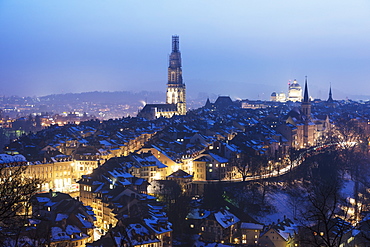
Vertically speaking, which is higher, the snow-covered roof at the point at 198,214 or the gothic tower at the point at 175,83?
the gothic tower at the point at 175,83

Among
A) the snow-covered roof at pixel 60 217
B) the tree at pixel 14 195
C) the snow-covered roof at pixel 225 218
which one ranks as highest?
the tree at pixel 14 195

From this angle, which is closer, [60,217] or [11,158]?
[60,217]

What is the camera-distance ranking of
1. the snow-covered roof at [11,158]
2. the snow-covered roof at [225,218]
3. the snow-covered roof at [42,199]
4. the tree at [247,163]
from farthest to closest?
the tree at [247,163] < the snow-covered roof at [11,158] < the snow-covered roof at [225,218] < the snow-covered roof at [42,199]

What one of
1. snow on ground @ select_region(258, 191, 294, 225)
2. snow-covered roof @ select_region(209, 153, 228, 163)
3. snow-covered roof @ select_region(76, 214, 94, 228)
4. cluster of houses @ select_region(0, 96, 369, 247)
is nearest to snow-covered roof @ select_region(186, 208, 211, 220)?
cluster of houses @ select_region(0, 96, 369, 247)

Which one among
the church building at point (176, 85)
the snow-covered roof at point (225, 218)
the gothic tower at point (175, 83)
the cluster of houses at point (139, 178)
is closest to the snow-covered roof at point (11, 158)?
the cluster of houses at point (139, 178)

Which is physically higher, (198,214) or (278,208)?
(198,214)

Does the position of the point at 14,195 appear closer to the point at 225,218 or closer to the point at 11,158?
the point at 225,218

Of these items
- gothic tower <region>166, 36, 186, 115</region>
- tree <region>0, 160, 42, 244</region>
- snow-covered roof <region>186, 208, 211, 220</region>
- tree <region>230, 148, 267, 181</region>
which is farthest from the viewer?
gothic tower <region>166, 36, 186, 115</region>

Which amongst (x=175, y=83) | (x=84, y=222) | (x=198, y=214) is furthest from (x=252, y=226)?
(x=175, y=83)

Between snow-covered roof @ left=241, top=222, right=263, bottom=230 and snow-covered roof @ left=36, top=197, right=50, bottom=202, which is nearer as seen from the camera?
snow-covered roof @ left=36, top=197, right=50, bottom=202

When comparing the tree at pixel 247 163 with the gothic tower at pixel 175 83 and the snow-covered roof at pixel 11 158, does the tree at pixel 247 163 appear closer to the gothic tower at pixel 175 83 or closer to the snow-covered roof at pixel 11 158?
the snow-covered roof at pixel 11 158

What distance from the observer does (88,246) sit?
92.2 ft

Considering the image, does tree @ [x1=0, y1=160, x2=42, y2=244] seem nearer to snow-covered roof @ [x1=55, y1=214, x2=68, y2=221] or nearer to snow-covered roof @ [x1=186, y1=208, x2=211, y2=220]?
snow-covered roof @ [x1=55, y1=214, x2=68, y2=221]

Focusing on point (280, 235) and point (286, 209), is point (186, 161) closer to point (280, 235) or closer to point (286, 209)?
point (286, 209)
